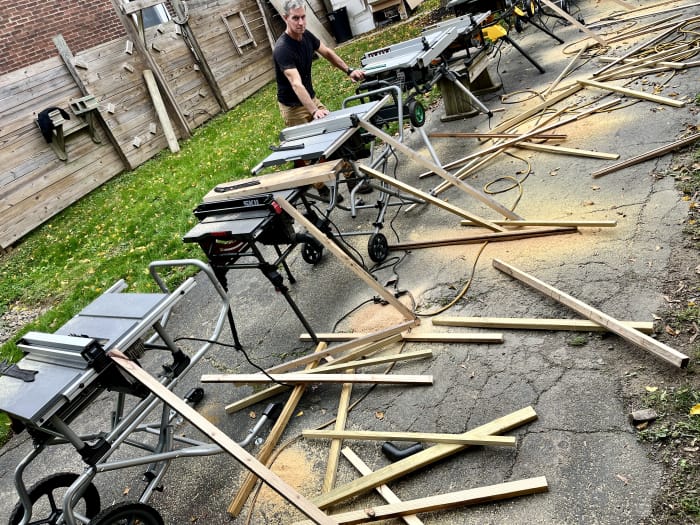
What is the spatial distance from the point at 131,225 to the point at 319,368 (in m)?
5.60

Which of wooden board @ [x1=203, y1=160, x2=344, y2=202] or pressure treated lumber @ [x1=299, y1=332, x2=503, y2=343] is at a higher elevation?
wooden board @ [x1=203, y1=160, x2=344, y2=202]

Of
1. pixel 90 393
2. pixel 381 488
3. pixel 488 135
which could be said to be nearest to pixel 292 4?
pixel 488 135

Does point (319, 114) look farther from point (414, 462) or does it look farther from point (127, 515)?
point (127, 515)

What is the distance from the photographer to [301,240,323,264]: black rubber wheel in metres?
5.28

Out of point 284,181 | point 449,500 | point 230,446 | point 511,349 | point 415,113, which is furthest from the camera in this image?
point 415,113

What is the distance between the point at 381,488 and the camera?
2771mm

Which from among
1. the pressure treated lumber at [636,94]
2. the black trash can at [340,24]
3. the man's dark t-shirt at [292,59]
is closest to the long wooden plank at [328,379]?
the man's dark t-shirt at [292,59]

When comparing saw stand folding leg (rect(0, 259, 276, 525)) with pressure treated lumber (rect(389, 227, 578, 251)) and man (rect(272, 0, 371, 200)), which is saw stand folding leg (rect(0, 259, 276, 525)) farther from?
man (rect(272, 0, 371, 200))

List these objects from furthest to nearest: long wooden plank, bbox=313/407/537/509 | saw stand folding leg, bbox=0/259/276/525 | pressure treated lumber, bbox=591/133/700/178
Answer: pressure treated lumber, bbox=591/133/700/178, long wooden plank, bbox=313/407/537/509, saw stand folding leg, bbox=0/259/276/525

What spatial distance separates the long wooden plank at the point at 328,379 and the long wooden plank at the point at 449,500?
0.88 m

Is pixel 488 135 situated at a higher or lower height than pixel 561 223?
higher

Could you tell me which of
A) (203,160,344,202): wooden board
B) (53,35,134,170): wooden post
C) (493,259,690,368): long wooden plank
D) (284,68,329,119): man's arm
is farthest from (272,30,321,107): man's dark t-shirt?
(53,35,134,170): wooden post

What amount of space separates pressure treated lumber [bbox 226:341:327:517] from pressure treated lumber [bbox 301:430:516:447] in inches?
7.6

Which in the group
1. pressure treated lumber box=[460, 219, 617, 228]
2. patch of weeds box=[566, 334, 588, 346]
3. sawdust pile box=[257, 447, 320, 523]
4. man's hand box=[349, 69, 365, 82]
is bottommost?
sawdust pile box=[257, 447, 320, 523]
